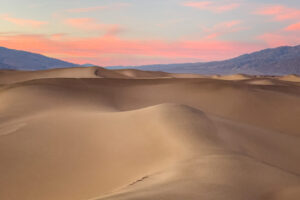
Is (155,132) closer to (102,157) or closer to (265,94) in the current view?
(102,157)

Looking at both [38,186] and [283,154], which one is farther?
[283,154]

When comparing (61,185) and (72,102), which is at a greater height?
(72,102)

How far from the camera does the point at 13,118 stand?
9016 mm

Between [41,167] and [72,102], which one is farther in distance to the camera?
[72,102]

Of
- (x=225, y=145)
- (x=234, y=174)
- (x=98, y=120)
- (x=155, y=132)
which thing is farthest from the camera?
(x=98, y=120)

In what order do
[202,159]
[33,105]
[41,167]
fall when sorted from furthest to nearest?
1. [33,105]
2. [41,167]
3. [202,159]

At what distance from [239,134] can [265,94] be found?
28.0 feet

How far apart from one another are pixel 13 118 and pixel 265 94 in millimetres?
11299

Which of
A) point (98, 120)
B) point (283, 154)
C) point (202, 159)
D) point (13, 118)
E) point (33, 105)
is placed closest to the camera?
point (202, 159)

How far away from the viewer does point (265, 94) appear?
49.3 ft

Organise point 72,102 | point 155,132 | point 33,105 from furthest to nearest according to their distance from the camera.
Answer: point 72,102, point 33,105, point 155,132

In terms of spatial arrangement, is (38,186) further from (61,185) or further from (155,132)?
(155,132)

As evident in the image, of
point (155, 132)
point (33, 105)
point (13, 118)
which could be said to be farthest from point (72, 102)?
point (155, 132)

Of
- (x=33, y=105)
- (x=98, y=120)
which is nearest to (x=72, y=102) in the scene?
(x=33, y=105)
